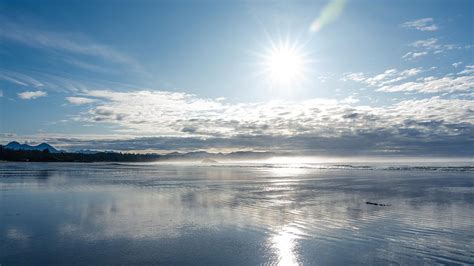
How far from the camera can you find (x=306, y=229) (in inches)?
588

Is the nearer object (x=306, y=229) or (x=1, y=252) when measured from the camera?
(x=1, y=252)

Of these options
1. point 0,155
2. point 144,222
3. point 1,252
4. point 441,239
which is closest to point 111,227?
point 144,222

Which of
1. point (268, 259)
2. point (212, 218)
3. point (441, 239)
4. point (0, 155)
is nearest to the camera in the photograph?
point (268, 259)

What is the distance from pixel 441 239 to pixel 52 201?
20702 mm

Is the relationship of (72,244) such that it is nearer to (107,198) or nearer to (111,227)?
(111,227)

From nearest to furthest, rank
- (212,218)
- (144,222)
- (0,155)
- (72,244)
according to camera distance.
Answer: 1. (72,244)
2. (144,222)
3. (212,218)
4. (0,155)

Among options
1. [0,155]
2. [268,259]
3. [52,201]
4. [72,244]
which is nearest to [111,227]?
[72,244]

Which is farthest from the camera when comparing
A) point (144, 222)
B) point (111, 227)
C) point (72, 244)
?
A: point (144, 222)

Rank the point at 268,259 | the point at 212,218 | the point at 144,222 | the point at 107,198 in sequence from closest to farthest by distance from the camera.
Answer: the point at 268,259 → the point at 144,222 → the point at 212,218 → the point at 107,198

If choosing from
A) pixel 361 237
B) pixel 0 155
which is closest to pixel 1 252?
pixel 361 237

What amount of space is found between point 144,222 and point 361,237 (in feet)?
29.9

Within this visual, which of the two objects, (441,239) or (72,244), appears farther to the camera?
(441,239)

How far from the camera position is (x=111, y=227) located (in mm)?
14820

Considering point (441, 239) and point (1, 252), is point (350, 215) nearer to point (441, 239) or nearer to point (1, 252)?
point (441, 239)
